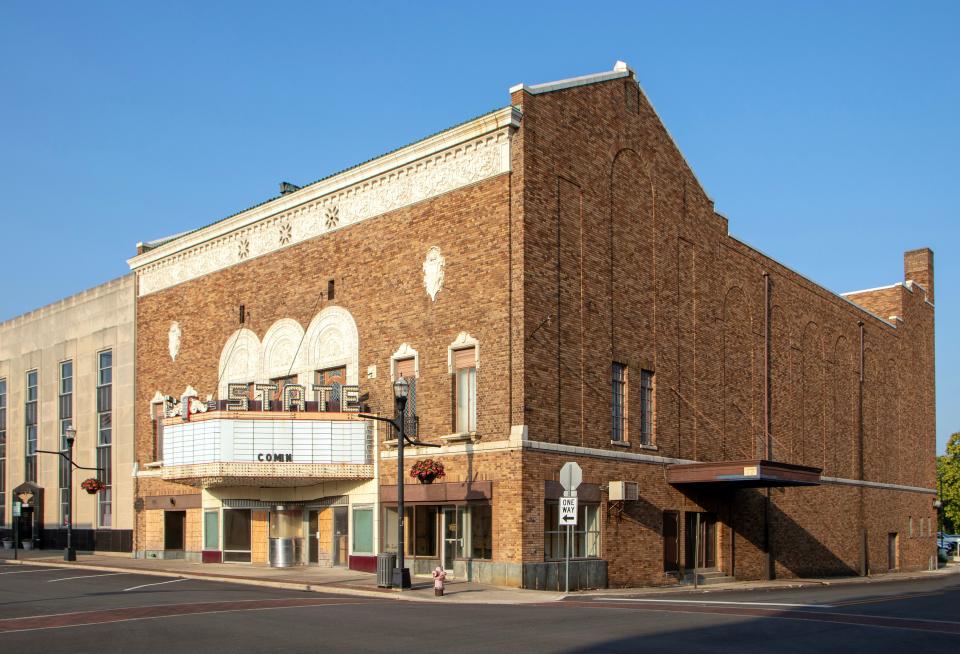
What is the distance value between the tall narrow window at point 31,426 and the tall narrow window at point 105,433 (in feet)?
26.8

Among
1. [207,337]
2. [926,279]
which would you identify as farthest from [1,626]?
[926,279]

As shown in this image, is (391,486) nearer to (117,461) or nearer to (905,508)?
(117,461)

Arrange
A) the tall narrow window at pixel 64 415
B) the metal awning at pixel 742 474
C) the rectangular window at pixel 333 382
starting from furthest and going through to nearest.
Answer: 1. the tall narrow window at pixel 64 415
2. the rectangular window at pixel 333 382
3. the metal awning at pixel 742 474

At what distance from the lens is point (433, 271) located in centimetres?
3272

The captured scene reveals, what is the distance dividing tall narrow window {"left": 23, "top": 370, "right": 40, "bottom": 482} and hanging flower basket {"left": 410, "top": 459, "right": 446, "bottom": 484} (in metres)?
34.7

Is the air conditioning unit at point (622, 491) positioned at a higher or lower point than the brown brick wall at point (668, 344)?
lower

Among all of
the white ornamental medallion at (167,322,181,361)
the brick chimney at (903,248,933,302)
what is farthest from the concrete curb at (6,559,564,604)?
the brick chimney at (903,248,933,302)

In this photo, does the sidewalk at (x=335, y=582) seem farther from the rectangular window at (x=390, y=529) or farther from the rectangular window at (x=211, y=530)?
the rectangular window at (x=390, y=529)

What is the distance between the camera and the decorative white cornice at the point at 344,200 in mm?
31125

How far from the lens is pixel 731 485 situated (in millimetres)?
37094

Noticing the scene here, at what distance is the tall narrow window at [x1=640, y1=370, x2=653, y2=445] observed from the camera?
34906 millimetres

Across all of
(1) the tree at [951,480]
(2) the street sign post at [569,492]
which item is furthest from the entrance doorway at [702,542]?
(1) the tree at [951,480]

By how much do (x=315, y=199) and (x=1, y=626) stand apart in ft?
71.5

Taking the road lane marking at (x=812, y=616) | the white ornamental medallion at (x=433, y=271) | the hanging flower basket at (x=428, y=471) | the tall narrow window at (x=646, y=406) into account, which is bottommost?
the road lane marking at (x=812, y=616)
